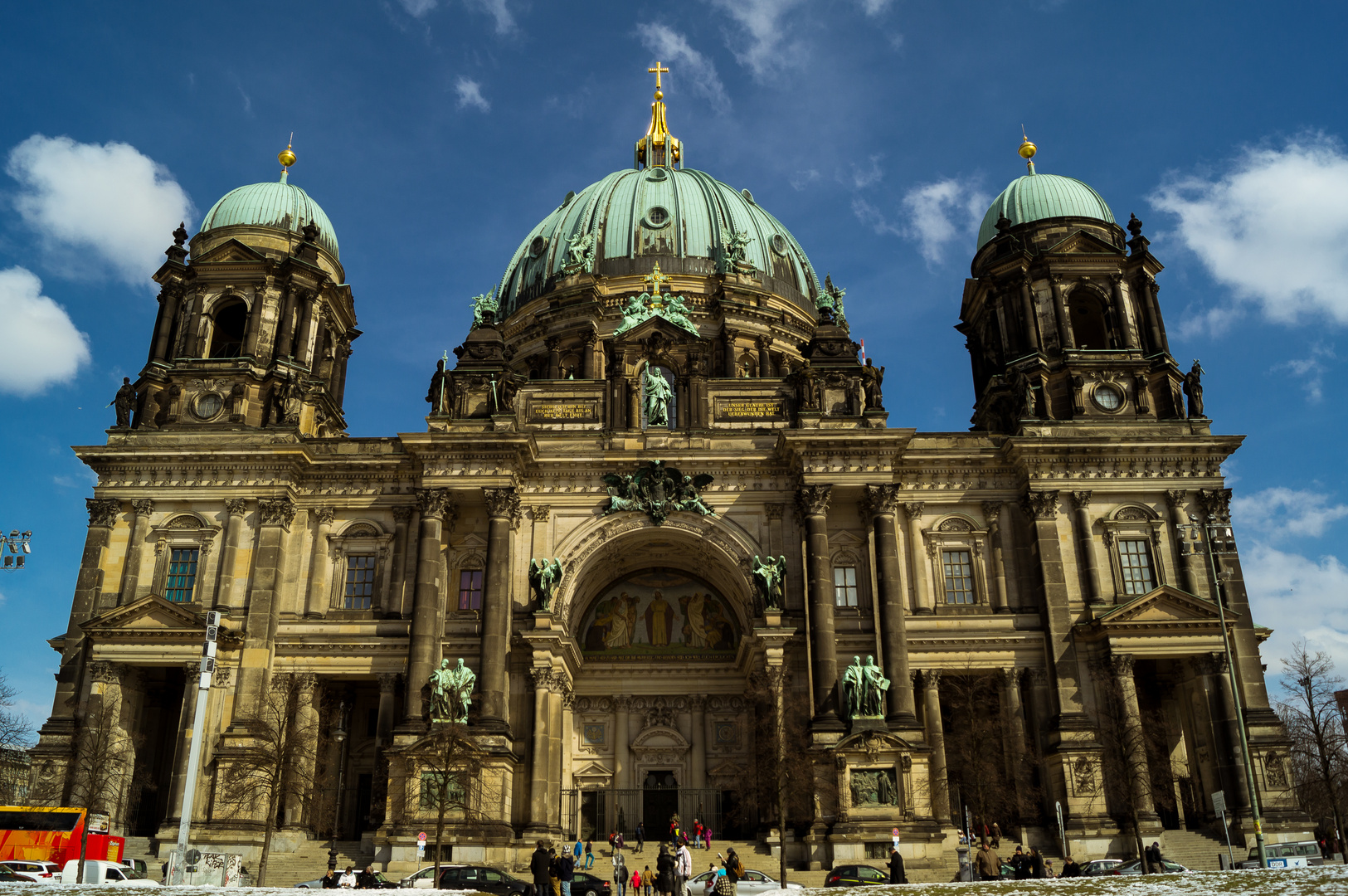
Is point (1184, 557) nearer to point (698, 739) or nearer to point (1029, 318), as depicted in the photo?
point (1029, 318)

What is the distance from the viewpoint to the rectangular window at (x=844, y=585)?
1651 inches

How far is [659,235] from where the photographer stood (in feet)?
194

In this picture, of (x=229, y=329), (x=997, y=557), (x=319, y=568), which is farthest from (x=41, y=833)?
(x=997, y=557)

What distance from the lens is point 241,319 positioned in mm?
49562

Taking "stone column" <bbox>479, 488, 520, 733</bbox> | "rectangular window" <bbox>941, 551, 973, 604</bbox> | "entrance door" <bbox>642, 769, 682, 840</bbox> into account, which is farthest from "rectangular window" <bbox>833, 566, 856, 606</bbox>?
"stone column" <bbox>479, 488, 520, 733</bbox>

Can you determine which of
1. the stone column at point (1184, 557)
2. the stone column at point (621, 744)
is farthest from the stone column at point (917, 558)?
the stone column at point (621, 744)

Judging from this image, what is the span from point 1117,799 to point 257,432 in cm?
3551

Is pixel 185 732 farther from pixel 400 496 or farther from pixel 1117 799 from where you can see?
pixel 1117 799

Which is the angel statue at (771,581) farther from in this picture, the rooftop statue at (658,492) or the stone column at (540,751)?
the stone column at (540,751)

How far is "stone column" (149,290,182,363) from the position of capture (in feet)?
150

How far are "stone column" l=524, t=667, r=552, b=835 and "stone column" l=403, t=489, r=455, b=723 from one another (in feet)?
13.0

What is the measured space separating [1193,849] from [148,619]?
37711 millimetres

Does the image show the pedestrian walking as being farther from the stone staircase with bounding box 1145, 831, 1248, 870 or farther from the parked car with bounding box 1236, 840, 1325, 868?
the stone staircase with bounding box 1145, 831, 1248, 870

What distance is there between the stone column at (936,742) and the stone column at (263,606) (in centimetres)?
2470
